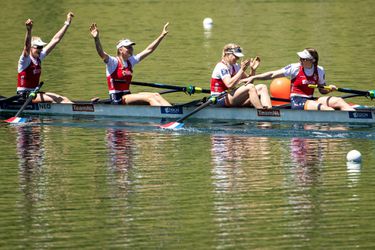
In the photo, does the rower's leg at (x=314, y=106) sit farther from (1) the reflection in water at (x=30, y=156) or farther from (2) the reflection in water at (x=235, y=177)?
(1) the reflection in water at (x=30, y=156)

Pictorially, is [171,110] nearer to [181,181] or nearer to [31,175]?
[31,175]

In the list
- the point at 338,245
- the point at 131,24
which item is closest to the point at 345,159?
the point at 338,245

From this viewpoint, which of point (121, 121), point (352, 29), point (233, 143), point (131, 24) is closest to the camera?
point (233, 143)

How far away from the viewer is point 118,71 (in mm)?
26031

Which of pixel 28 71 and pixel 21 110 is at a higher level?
pixel 28 71

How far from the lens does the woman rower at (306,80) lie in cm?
2458

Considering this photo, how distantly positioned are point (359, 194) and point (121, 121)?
8.48 meters

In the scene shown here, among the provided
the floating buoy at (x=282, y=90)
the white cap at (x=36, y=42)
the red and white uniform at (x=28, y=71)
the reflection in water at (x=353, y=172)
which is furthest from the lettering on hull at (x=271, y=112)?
the red and white uniform at (x=28, y=71)

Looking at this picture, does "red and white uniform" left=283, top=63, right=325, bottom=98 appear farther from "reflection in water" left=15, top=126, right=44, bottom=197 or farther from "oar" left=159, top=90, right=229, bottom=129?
"reflection in water" left=15, top=126, right=44, bottom=197

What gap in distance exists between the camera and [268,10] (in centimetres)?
5288

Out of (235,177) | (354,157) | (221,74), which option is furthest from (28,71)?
(354,157)

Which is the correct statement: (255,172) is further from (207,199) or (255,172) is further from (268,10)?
(268,10)

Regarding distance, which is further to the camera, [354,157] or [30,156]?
[30,156]

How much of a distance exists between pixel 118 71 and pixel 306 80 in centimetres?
416
